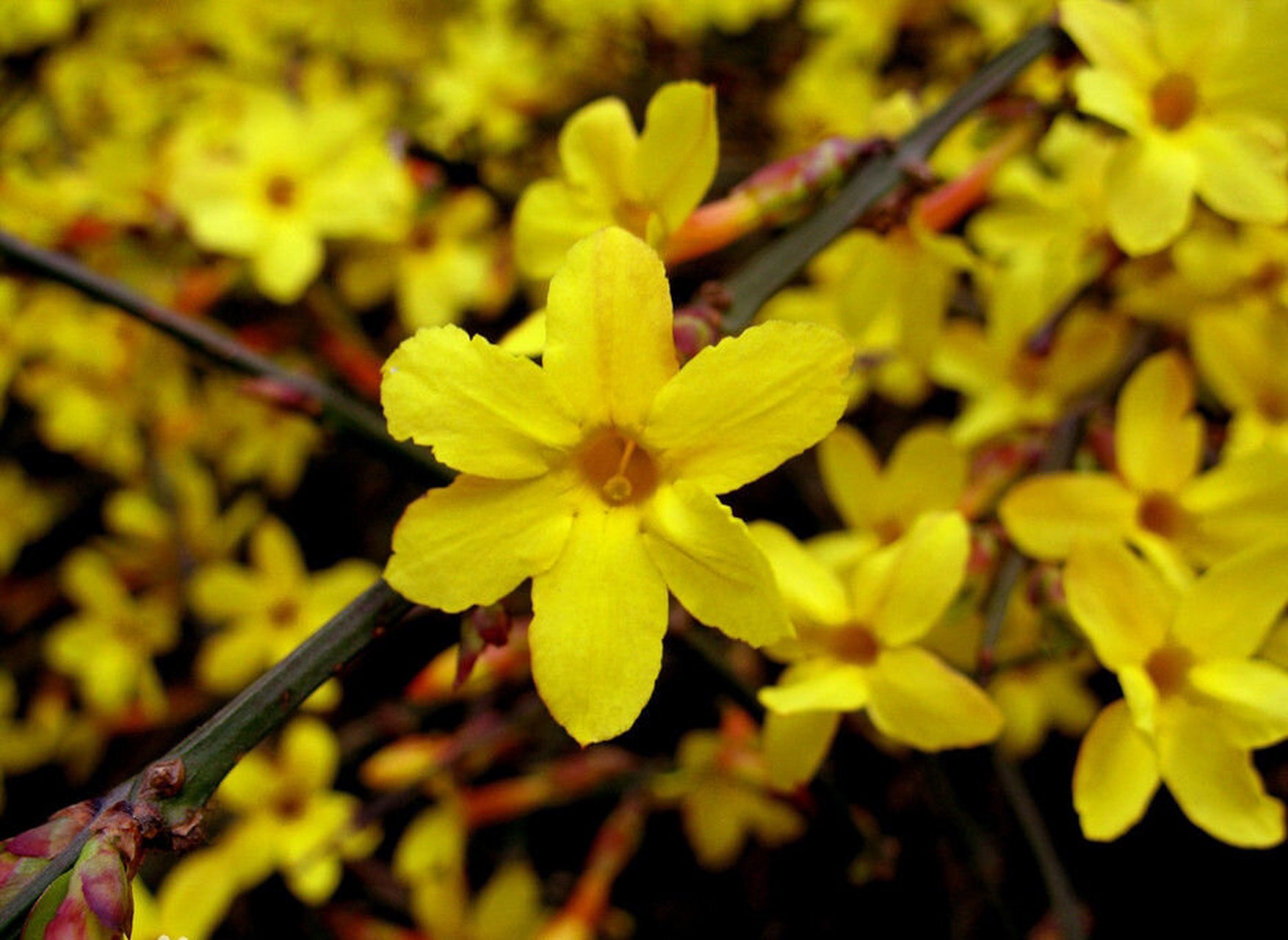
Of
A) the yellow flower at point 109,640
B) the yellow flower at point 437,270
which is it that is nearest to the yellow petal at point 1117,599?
the yellow flower at point 437,270

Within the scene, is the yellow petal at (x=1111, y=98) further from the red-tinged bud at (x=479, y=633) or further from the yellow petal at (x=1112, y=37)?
the red-tinged bud at (x=479, y=633)

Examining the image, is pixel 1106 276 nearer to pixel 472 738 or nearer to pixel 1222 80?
pixel 1222 80

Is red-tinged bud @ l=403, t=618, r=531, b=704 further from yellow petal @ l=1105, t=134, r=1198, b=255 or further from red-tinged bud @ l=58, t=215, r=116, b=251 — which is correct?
red-tinged bud @ l=58, t=215, r=116, b=251

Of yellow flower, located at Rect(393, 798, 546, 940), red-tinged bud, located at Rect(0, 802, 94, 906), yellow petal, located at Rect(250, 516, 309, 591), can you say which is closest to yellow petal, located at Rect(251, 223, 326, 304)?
yellow petal, located at Rect(250, 516, 309, 591)

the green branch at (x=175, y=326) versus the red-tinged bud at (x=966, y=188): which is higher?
the red-tinged bud at (x=966, y=188)

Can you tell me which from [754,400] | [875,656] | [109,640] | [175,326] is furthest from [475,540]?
[109,640]

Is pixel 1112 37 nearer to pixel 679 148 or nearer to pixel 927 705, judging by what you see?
pixel 679 148
